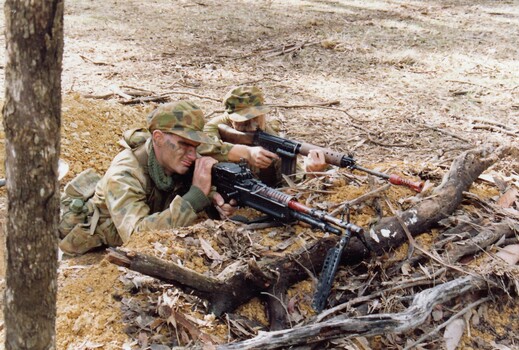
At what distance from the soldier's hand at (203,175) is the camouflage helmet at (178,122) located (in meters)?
0.19

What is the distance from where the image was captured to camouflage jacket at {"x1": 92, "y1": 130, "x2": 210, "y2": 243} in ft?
16.2

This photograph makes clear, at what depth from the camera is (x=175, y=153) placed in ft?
17.0

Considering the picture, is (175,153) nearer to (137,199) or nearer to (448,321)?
(137,199)

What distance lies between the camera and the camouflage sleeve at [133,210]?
489 centimetres

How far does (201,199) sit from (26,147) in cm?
300

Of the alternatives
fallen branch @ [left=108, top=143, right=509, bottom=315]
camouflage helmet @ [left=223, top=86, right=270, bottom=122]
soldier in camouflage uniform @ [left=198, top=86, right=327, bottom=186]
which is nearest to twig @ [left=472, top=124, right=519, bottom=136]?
fallen branch @ [left=108, top=143, right=509, bottom=315]

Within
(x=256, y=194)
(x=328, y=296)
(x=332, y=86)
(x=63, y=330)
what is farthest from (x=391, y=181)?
(x=332, y=86)

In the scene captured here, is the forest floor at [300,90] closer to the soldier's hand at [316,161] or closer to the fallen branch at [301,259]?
the fallen branch at [301,259]

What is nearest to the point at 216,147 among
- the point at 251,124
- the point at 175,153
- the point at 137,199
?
the point at 251,124

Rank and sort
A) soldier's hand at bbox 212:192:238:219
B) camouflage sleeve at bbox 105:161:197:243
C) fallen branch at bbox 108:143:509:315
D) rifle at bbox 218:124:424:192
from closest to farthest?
fallen branch at bbox 108:143:509:315, camouflage sleeve at bbox 105:161:197:243, soldier's hand at bbox 212:192:238:219, rifle at bbox 218:124:424:192

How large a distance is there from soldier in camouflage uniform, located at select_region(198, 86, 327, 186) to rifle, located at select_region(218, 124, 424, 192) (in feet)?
0.25

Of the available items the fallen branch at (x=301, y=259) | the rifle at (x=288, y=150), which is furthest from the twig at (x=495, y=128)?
the rifle at (x=288, y=150)

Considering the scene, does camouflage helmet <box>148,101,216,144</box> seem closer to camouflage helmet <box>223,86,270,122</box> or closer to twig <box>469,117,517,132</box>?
camouflage helmet <box>223,86,270,122</box>

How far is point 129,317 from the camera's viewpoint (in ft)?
12.4
